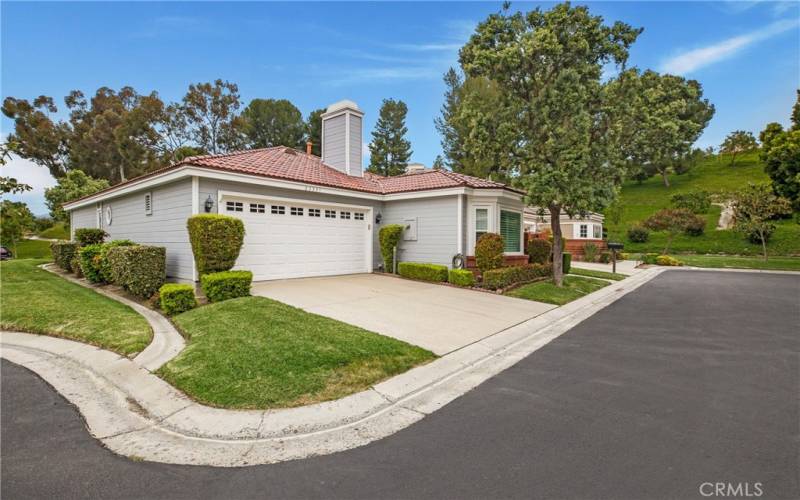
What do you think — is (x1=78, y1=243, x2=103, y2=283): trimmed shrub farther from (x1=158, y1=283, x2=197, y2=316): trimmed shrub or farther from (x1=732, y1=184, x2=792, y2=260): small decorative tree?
(x1=732, y1=184, x2=792, y2=260): small decorative tree

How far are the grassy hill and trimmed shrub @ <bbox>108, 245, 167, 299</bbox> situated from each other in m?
32.1

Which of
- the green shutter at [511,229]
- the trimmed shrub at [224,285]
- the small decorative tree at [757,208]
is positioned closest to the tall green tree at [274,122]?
the green shutter at [511,229]

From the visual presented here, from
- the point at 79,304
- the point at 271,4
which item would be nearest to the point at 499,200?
the point at 271,4

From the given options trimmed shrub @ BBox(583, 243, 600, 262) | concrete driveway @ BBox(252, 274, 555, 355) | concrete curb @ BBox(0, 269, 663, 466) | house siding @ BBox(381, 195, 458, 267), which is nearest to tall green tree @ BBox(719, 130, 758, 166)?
trimmed shrub @ BBox(583, 243, 600, 262)

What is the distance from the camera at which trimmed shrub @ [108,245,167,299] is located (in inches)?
330

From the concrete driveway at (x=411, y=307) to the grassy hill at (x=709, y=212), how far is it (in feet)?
85.1

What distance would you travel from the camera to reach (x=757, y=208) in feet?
74.9

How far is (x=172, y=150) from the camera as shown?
37750 millimetres

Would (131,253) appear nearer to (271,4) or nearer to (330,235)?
(330,235)

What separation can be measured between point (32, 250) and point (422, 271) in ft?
97.3

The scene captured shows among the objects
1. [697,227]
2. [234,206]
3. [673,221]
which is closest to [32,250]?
[234,206]

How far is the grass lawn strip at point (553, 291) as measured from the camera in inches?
410

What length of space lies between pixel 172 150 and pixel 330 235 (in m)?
33.9

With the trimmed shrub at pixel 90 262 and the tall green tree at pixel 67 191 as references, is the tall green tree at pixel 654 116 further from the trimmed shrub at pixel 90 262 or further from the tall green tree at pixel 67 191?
the tall green tree at pixel 67 191
